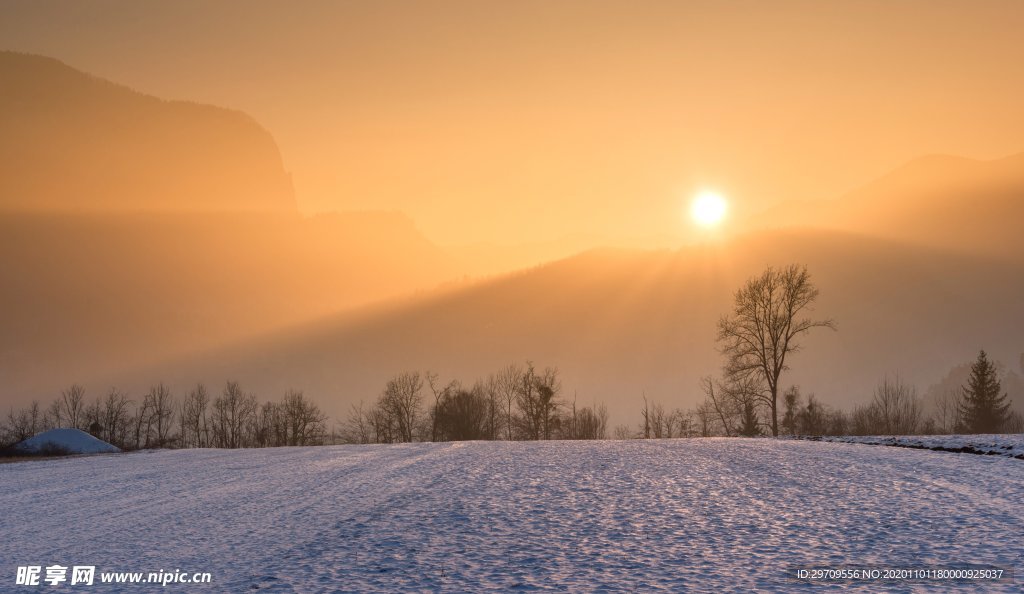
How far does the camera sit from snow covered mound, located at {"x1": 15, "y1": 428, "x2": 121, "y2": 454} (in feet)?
243

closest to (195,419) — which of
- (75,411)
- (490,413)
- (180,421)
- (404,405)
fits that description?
(180,421)

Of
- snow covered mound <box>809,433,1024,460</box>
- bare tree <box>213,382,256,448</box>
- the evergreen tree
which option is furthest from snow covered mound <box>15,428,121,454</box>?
the evergreen tree

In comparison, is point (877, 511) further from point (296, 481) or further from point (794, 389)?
point (794, 389)

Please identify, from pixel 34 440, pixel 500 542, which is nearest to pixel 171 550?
pixel 500 542

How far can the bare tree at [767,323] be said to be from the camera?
64625 millimetres

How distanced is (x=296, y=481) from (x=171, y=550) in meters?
11.2

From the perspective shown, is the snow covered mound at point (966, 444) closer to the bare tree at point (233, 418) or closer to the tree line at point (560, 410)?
the tree line at point (560, 410)

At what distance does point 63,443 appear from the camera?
253 ft

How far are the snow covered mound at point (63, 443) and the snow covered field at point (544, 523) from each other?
54.0 m

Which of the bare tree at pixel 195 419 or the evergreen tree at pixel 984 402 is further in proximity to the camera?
the bare tree at pixel 195 419

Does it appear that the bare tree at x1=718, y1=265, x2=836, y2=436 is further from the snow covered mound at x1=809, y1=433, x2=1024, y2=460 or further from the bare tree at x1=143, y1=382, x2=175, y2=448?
the bare tree at x1=143, y1=382, x2=175, y2=448

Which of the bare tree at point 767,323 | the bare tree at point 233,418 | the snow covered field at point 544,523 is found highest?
the bare tree at point 767,323

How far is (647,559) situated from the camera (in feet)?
44.7

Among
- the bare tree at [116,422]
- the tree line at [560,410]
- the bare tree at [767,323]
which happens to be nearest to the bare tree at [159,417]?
the tree line at [560,410]
